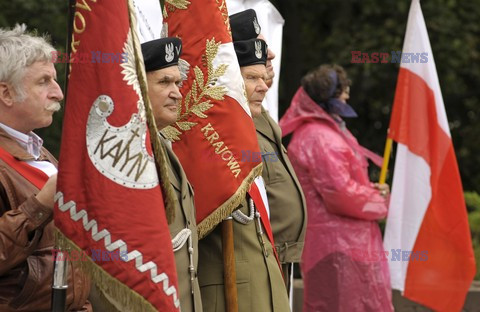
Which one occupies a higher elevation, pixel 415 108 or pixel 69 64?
pixel 69 64

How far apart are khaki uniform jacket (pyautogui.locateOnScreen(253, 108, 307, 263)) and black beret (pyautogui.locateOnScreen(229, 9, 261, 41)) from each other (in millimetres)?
547

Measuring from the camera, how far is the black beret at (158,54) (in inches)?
154

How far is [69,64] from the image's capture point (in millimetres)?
3277

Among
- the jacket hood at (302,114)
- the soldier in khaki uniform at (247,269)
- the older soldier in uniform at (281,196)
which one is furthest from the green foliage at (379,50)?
the soldier in khaki uniform at (247,269)

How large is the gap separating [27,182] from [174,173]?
0.69 metres

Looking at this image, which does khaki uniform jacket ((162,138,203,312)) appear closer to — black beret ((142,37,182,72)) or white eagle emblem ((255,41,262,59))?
black beret ((142,37,182,72))

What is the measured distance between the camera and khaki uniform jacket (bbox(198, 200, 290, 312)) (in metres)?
4.41

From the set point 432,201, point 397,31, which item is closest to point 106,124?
point 432,201

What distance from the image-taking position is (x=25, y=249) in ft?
10.9

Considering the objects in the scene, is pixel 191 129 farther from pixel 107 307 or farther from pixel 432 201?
pixel 432 201

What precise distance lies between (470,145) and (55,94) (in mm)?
10680

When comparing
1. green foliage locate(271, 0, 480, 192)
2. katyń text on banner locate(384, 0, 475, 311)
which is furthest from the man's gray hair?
green foliage locate(271, 0, 480, 192)

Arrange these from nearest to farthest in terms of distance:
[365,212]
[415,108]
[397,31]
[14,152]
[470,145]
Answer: [14,152] → [365,212] → [415,108] → [397,31] → [470,145]

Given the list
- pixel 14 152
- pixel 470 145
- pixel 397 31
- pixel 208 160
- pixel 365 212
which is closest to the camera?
pixel 14 152
